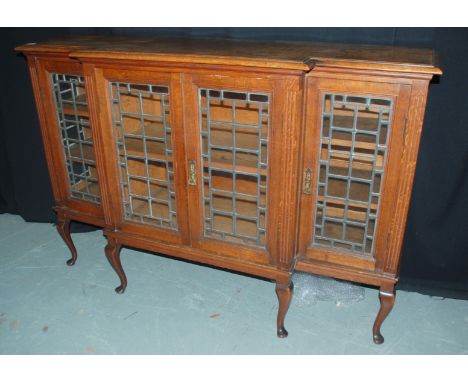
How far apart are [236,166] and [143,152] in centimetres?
46

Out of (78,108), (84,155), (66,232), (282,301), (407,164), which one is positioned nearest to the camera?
(407,164)

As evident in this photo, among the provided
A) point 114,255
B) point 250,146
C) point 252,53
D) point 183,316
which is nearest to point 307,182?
point 250,146

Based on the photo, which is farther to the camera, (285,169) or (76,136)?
(76,136)

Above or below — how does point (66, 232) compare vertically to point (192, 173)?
below

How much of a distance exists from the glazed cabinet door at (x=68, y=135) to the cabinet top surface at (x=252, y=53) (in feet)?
0.42

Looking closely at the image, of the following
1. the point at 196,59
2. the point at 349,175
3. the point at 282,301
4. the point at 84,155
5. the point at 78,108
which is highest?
the point at 196,59

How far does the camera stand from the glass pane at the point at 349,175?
1.85m

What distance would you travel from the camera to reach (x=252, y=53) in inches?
73.9

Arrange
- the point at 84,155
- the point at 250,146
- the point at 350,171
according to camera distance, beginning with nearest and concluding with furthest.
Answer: the point at 350,171, the point at 250,146, the point at 84,155

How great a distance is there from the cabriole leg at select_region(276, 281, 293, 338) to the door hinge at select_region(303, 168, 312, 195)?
44 centimetres

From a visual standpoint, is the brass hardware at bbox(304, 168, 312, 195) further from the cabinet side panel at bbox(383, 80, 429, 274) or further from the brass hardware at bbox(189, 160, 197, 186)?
the brass hardware at bbox(189, 160, 197, 186)

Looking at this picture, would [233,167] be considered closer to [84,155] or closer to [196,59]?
[196,59]

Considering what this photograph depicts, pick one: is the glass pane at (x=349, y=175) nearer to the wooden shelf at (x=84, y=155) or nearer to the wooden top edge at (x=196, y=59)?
the wooden top edge at (x=196, y=59)
